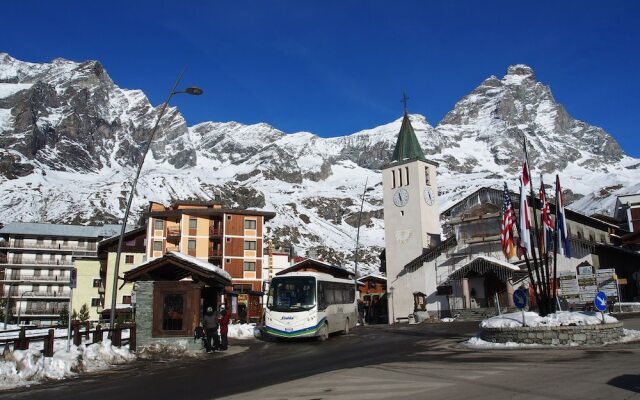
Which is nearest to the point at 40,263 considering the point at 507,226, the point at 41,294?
the point at 41,294

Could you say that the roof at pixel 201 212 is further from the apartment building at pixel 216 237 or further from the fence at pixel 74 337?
the fence at pixel 74 337

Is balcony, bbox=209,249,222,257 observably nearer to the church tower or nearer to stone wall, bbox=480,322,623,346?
the church tower

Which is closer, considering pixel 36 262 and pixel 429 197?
pixel 429 197

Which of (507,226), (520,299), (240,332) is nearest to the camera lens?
(520,299)

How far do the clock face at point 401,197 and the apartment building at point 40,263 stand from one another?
192 ft

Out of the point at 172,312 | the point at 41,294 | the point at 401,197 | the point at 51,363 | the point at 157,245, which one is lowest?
the point at 51,363

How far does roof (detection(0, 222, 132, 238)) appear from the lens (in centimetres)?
9556

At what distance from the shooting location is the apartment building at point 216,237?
65.6 m

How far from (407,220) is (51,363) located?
153 feet

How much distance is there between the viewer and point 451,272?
167 feet

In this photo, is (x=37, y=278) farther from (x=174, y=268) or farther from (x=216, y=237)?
(x=174, y=268)

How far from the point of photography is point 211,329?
796 inches

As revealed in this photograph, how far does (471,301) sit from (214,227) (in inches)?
1337

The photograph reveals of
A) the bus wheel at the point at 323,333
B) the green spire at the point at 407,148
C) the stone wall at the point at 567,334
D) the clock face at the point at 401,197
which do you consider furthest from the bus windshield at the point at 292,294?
the green spire at the point at 407,148
